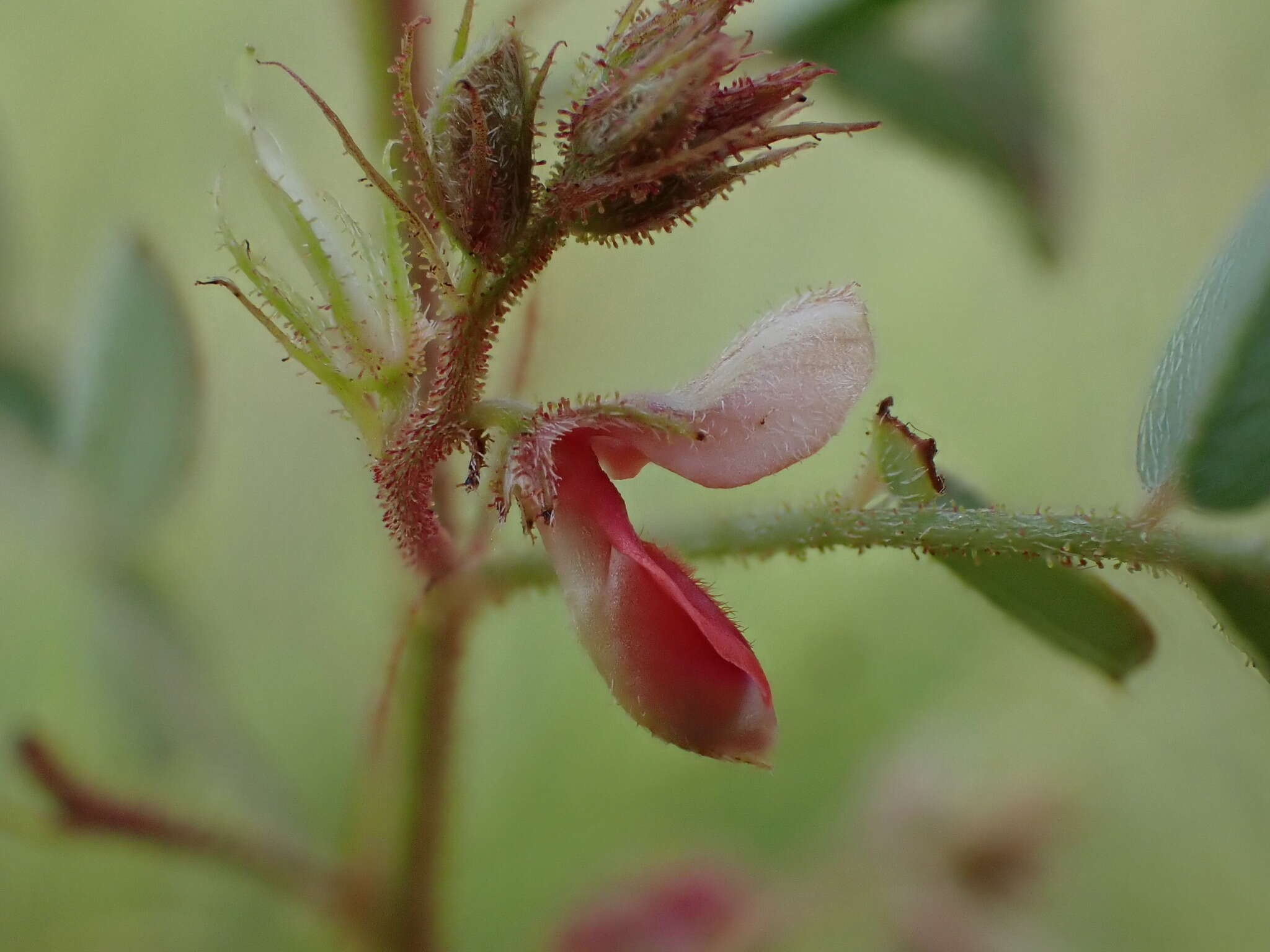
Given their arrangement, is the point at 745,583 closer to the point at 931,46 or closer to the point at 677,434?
the point at 931,46

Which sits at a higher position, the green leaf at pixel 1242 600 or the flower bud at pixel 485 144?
the flower bud at pixel 485 144

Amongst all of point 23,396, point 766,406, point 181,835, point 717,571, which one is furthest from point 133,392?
point 766,406

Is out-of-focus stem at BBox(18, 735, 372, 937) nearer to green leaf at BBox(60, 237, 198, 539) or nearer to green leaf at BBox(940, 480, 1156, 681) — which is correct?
green leaf at BBox(60, 237, 198, 539)

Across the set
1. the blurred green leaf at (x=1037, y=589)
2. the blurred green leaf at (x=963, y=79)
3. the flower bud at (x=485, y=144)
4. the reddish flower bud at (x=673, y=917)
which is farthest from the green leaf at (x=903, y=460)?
the reddish flower bud at (x=673, y=917)

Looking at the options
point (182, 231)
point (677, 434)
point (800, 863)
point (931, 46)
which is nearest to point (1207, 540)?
point (677, 434)

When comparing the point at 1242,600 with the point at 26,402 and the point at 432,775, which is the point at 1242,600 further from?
the point at 26,402

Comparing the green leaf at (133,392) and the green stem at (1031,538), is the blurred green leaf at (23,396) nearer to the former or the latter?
the green leaf at (133,392)
